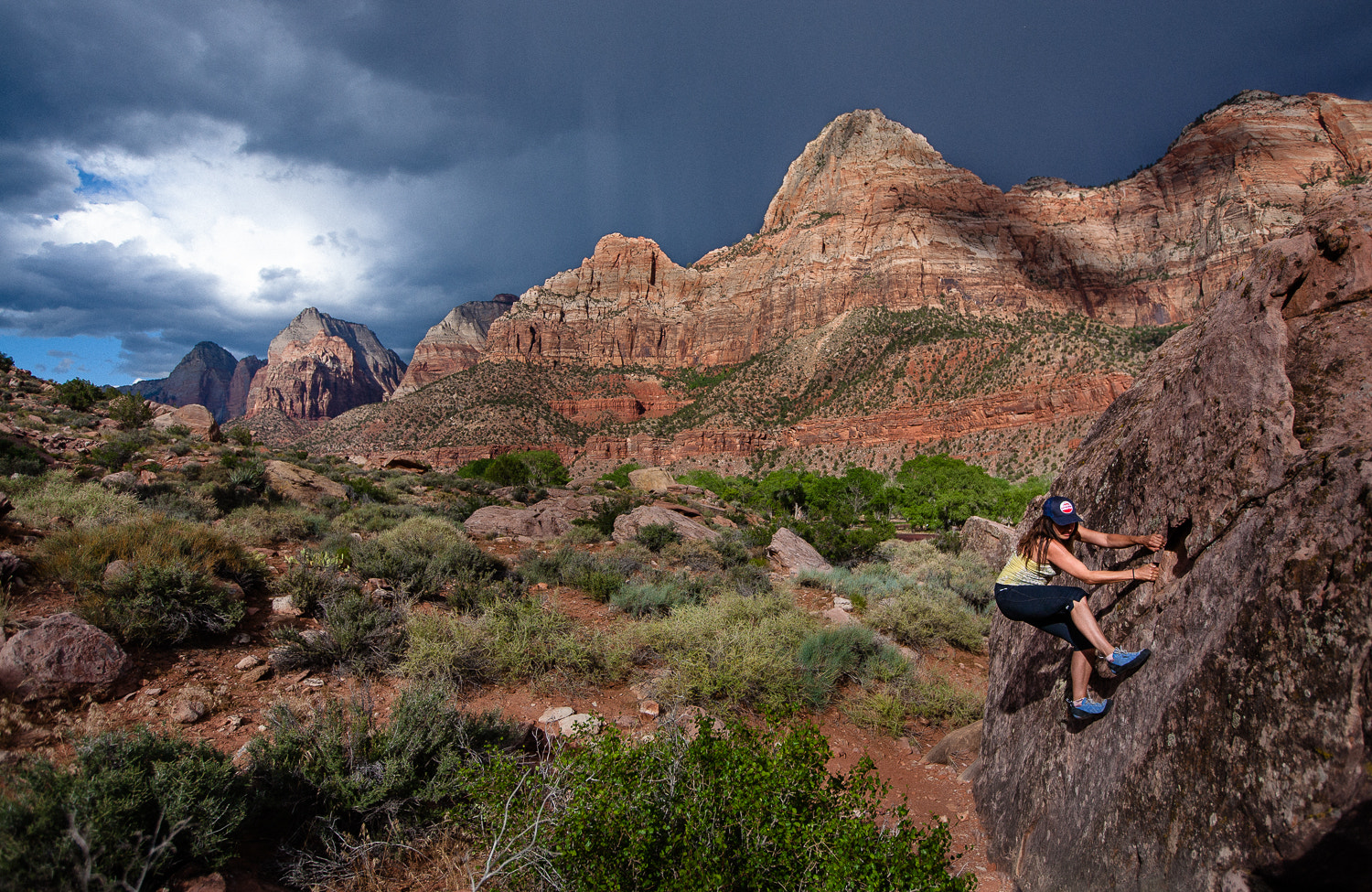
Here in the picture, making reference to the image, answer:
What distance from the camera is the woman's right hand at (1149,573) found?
10.0 ft

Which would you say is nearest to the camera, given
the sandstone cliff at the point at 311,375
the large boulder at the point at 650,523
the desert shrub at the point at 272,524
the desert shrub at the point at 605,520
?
the desert shrub at the point at 272,524

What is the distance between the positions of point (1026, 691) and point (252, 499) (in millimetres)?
12875

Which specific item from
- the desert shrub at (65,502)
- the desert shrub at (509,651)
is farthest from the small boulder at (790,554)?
the desert shrub at (65,502)

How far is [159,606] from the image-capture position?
15.7 feet

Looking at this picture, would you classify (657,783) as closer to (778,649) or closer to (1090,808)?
(1090,808)

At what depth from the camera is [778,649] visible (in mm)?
6289

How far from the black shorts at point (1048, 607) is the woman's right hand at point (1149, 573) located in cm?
30

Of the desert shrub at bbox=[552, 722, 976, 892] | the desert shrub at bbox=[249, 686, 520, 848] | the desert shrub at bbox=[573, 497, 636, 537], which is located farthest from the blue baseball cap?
the desert shrub at bbox=[573, 497, 636, 537]

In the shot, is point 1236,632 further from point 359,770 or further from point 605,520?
point 605,520

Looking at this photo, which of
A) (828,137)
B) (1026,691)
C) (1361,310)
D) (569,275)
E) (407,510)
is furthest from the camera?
(569,275)

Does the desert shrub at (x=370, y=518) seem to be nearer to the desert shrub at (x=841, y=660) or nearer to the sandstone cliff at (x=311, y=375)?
the desert shrub at (x=841, y=660)

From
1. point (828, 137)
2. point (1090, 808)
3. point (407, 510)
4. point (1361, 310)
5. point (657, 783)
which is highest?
point (828, 137)

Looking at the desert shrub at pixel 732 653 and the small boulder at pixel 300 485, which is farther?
the small boulder at pixel 300 485

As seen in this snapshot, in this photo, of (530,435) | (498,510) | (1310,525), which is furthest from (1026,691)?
(530,435)
